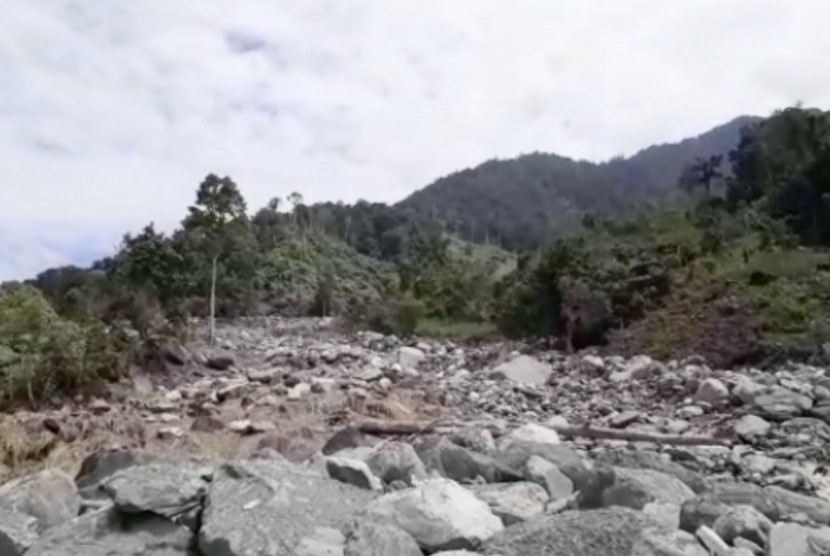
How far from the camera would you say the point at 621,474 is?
391cm

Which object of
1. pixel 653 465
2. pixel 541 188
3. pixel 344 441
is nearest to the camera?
pixel 653 465

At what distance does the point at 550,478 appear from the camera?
13.6 ft

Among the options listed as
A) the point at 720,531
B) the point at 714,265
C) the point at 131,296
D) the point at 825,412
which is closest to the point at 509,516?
the point at 720,531

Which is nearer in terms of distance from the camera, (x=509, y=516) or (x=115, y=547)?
(x=115, y=547)

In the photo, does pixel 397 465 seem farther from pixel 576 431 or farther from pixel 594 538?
pixel 576 431

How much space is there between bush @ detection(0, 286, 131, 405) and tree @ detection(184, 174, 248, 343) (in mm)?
12220

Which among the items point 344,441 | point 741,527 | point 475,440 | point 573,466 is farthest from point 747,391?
point 741,527

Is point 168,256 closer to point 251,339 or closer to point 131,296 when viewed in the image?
point 131,296

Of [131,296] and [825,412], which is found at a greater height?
[131,296]

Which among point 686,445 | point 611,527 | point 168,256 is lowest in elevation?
point 686,445

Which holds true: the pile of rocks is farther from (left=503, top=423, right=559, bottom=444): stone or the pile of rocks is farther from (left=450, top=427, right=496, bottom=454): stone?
(left=503, top=423, right=559, bottom=444): stone

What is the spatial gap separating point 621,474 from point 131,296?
51.6 ft

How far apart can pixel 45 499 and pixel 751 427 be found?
5203 millimetres

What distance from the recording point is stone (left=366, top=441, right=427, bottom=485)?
13.8 ft
